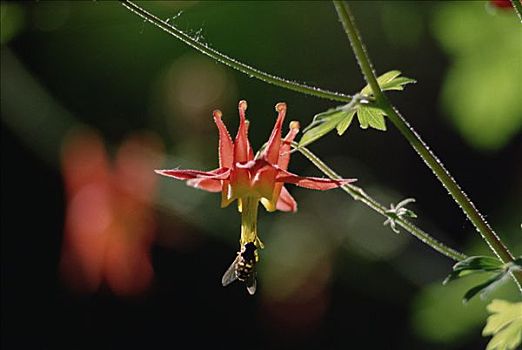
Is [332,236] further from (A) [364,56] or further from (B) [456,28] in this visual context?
(A) [364,56]

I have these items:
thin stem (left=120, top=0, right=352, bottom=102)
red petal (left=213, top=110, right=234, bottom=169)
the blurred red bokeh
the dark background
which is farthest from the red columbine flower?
the dark background

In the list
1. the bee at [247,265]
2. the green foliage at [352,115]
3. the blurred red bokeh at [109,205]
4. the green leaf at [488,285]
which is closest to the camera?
the green leaf at [488,285]

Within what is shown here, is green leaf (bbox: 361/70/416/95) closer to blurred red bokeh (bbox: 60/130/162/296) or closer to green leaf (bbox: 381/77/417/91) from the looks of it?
green leaf (bbox: 381/77/417/91)

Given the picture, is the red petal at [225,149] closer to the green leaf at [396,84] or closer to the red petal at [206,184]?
the red petal at [206,184]

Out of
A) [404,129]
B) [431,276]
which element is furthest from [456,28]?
[404,129]

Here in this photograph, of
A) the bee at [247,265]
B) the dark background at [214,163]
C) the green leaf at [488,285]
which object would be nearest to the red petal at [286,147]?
the bee at [247,265]

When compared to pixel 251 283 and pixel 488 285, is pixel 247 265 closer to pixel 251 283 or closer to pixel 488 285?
pixel 251 283
